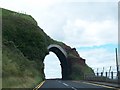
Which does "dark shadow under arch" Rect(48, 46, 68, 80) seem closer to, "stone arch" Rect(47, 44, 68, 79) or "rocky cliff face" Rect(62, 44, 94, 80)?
"stone arch" Rect(47, 44, 68, 79)

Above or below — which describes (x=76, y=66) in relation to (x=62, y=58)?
below

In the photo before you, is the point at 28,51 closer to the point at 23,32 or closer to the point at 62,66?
the point at 23,32

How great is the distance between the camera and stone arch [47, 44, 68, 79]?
10442 cm

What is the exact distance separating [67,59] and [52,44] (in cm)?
665

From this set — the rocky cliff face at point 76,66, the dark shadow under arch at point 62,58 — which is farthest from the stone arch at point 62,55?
the rocky cliff face at point 76,66

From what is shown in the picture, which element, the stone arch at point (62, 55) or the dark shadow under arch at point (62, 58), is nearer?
the stone arch at point (62, 55)

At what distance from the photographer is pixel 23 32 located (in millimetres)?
91938

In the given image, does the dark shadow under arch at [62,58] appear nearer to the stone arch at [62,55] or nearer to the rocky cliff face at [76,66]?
the stone arch at [62,55]

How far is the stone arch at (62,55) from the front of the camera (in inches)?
4111

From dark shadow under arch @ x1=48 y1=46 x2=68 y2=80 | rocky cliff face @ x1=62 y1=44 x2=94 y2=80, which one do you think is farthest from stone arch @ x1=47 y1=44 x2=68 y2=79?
rocky cliff face @ x1=62 y1=44 x2=94 y2=80

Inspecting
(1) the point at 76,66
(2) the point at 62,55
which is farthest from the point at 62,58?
(1) the point at 76,66

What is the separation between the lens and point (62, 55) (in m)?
107

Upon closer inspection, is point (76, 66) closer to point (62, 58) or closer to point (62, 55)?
point (62, 55)

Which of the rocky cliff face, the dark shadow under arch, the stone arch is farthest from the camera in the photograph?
the dark shadow under arch
